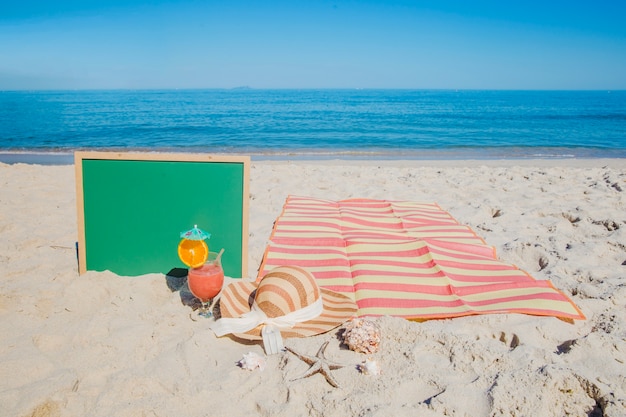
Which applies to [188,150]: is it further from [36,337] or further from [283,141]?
[36,337]

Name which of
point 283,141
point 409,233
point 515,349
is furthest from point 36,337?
point 283,141

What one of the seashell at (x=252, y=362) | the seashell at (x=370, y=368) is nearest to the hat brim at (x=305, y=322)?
the seashell at (x=252, y=362)

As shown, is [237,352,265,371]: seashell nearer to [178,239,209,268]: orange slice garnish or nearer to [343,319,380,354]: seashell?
[343,319,380,354]: seashell

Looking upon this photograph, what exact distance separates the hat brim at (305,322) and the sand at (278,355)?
3.3 inches

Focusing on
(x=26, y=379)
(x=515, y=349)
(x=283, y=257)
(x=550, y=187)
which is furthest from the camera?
(x=550, y=187)

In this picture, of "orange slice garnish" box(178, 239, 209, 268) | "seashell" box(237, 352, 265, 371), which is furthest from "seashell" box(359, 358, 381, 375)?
"orange slice garnish" box(178, 239, 209, 268)

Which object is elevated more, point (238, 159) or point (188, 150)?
point (238, 159)

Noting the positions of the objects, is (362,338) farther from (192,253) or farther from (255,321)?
(192,253)

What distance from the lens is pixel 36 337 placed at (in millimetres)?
2670

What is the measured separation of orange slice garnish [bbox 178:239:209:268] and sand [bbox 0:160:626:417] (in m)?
0.40

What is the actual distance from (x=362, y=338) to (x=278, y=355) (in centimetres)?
54

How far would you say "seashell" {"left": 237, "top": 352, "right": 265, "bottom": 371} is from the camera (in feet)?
7.91

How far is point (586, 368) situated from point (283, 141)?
1593cm

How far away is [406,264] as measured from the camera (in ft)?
13.2
